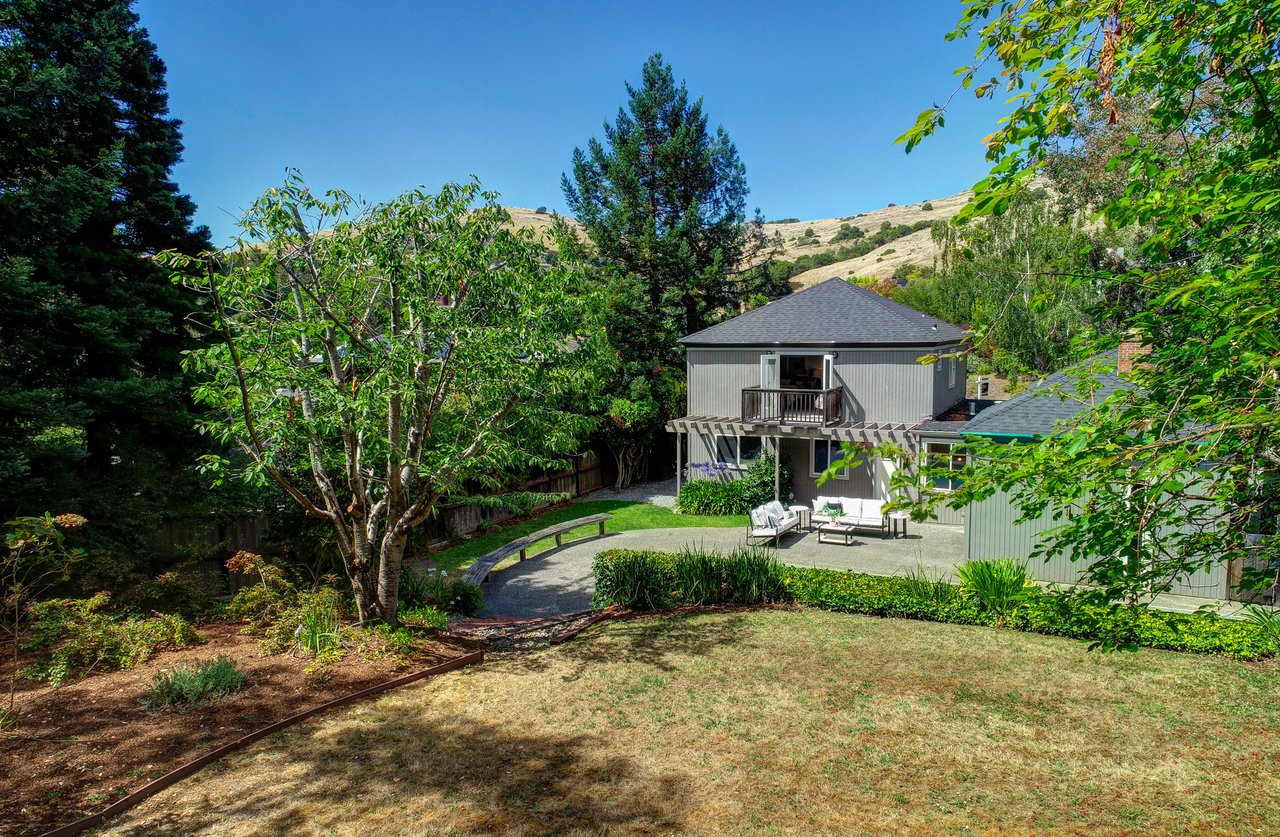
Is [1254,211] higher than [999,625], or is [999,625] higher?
[1254,211]

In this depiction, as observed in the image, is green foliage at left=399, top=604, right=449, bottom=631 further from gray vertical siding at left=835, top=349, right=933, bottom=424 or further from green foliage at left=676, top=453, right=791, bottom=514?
gray vertical siding at left=835, top=349, right=933, bottom=424

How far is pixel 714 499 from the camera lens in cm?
1972

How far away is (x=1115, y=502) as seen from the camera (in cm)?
399

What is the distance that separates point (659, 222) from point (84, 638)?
2557cm

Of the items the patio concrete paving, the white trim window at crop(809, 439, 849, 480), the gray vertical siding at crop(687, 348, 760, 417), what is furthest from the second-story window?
the patio concrete paving

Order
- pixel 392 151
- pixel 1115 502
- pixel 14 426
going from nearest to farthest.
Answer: pixel 1115 502 → pixel 14 426 → pixel 392 151

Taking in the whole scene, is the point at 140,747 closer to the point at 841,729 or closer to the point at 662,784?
the point at 662,784

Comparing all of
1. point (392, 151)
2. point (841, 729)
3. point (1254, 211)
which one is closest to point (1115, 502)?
point (1254, 211)

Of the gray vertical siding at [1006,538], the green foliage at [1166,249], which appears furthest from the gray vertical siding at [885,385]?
the green foliage at [1166,249]

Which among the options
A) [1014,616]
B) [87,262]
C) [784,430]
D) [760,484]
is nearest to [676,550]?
[760,484]

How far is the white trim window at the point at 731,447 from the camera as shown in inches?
835

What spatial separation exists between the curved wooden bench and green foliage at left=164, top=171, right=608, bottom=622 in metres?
3.39

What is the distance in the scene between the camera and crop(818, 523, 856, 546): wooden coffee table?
15812 millimetres

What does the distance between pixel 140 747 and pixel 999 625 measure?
10657mm
